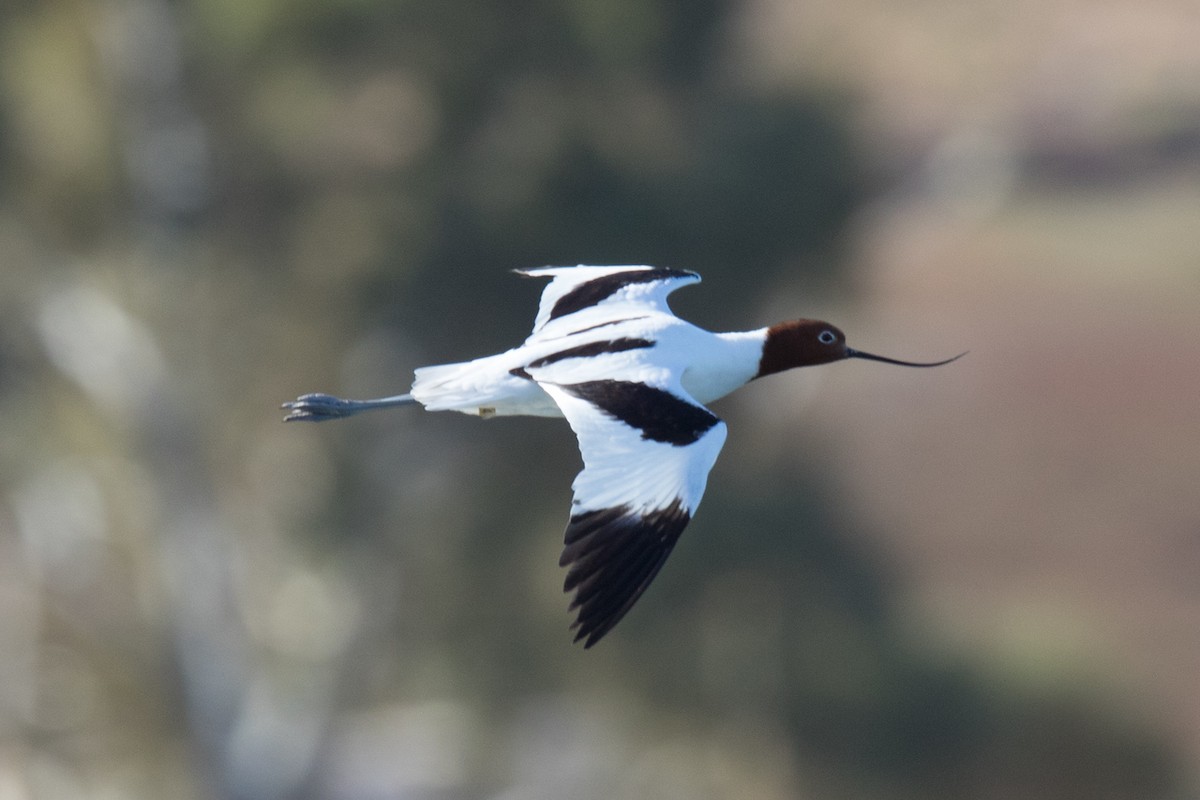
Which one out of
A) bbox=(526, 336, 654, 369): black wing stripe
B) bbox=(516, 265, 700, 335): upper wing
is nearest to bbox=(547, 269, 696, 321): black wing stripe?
bbox=(516, 265, 700, 335): upper wing

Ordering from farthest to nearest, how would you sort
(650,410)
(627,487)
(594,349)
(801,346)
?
(801,346)
(594,349)
(650,410)
(627,487)

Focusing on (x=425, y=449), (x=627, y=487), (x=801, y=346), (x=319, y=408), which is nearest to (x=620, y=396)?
(x=627, y=487)

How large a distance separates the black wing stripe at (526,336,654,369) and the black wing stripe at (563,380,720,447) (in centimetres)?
27

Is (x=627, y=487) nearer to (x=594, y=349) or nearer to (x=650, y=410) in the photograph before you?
(x=650, y=410)

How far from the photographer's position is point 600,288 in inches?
278

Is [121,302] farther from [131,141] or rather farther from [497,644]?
[497,644]

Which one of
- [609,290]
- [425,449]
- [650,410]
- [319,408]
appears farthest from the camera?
[425,449]

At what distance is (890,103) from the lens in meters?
Answer: 26.8

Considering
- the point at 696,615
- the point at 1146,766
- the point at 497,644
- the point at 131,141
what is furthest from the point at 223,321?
the point at 1146,766

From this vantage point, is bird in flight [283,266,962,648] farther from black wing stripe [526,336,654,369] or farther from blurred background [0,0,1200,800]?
blurred background [0,0,1200,800]

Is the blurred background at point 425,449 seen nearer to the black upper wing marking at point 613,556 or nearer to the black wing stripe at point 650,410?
the black wing stripe at point 650,410

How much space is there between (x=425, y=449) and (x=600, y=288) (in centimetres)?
629

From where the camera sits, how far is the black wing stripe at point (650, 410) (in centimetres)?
562

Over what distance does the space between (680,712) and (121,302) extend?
4609 mm
